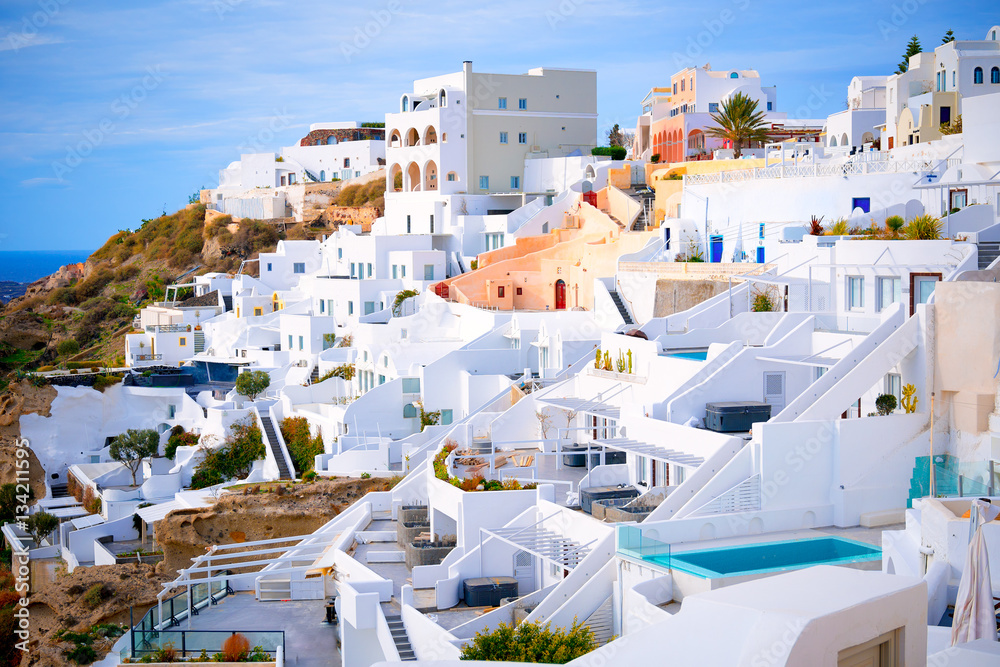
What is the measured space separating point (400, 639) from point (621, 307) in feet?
54.8

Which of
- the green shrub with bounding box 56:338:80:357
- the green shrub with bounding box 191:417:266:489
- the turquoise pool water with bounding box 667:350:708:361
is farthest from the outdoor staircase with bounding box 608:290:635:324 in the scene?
the green shrub with bounding box 56:338:80:357

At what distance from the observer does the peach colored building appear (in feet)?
123

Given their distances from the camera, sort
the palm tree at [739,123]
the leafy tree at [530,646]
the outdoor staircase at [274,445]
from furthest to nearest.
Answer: the palm tree at [739,123] < the outdoor staircase at [274,445] < the leafy tree at [530,646]

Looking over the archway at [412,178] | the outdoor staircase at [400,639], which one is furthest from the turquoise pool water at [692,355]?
the archway at [412,178]

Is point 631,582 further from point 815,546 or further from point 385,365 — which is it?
point 385,365

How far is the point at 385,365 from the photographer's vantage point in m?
35.2

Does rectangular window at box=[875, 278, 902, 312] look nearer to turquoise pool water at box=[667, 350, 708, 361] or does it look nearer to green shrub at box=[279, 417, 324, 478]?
turquoise pool water at box=[667, 350, 708, 361]

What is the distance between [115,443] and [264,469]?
832 centimetres

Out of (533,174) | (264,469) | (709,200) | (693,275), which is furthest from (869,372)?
(533,174)

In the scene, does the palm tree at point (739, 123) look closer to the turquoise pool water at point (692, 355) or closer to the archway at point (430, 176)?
the archway at point (430, 176)

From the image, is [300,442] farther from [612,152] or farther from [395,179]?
[395,179]

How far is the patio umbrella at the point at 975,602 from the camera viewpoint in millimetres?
10586

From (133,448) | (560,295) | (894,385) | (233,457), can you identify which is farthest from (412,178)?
(894,385)

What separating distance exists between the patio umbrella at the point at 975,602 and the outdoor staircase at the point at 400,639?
30.6 ft
